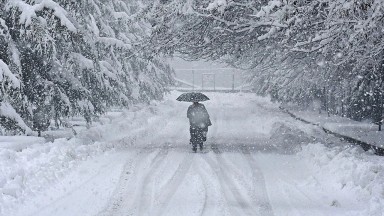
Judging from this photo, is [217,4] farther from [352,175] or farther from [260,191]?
[352,175]

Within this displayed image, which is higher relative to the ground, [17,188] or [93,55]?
[93,55]

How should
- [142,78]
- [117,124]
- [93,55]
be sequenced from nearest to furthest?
[93,55] < [117,124] < [142,78]

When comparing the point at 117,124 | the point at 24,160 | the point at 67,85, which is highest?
the point at 67,85

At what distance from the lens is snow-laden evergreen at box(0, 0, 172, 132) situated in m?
12.7

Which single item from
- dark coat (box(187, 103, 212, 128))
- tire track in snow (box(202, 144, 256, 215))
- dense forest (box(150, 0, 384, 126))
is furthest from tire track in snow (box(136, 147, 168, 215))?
dense forest (box(150, 0, 384, 126))

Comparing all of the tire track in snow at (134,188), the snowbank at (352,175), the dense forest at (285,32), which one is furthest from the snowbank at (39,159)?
the snowbank at (352,175)

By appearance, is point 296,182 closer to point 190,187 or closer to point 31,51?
point 190,187

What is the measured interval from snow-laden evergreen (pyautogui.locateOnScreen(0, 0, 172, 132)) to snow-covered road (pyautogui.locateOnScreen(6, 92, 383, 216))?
7.57ft

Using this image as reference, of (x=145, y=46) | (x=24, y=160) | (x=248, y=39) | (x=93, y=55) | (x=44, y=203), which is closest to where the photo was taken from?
(x=44, y=203)

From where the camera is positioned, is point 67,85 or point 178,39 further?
point 67,85

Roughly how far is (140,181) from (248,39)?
6.02 metres

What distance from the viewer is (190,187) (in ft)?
32.2

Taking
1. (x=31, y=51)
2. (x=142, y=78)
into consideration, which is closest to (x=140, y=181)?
(x=31, y=51)

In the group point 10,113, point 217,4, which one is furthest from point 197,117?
point 10,113
